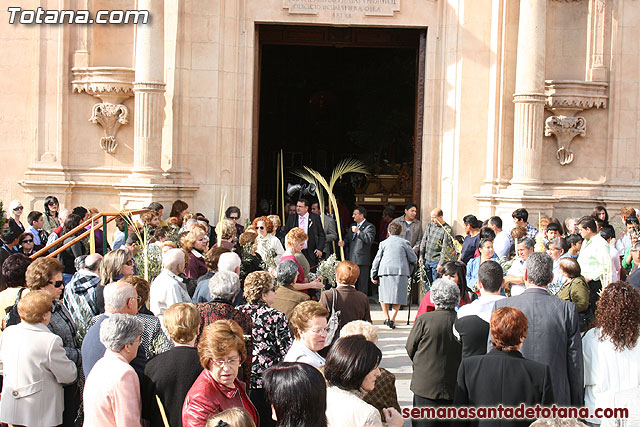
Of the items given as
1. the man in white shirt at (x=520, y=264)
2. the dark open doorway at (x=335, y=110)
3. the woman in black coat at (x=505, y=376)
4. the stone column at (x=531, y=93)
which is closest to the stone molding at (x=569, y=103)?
the stone column at (x=531, y=93)

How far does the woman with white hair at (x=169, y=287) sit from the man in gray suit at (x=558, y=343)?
2824 millimetres

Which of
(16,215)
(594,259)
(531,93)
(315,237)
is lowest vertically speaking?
(315,237)

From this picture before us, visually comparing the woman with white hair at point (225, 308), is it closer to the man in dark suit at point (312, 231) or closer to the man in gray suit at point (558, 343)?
the man in gray suit at point (558, 343)

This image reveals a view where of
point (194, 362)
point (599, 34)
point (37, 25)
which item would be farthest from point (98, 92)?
point (194, 362)

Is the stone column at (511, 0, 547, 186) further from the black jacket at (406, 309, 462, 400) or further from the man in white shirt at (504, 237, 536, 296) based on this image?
the black jacket at (406, 309, 462, 400)

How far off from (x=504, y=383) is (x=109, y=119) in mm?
10878

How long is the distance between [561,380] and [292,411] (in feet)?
9.93

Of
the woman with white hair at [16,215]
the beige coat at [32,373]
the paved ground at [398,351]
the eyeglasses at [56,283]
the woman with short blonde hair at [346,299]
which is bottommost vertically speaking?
the paved ground at [398,351]

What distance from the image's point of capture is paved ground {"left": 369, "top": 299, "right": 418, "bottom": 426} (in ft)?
31.7

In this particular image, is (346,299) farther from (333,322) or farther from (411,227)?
(411,227)

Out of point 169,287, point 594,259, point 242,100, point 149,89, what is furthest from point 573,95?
point 169,287

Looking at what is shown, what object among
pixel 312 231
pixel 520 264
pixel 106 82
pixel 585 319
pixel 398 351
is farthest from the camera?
pixel 106 82

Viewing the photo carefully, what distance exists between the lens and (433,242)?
1386 cm

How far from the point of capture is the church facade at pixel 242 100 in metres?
14.9
